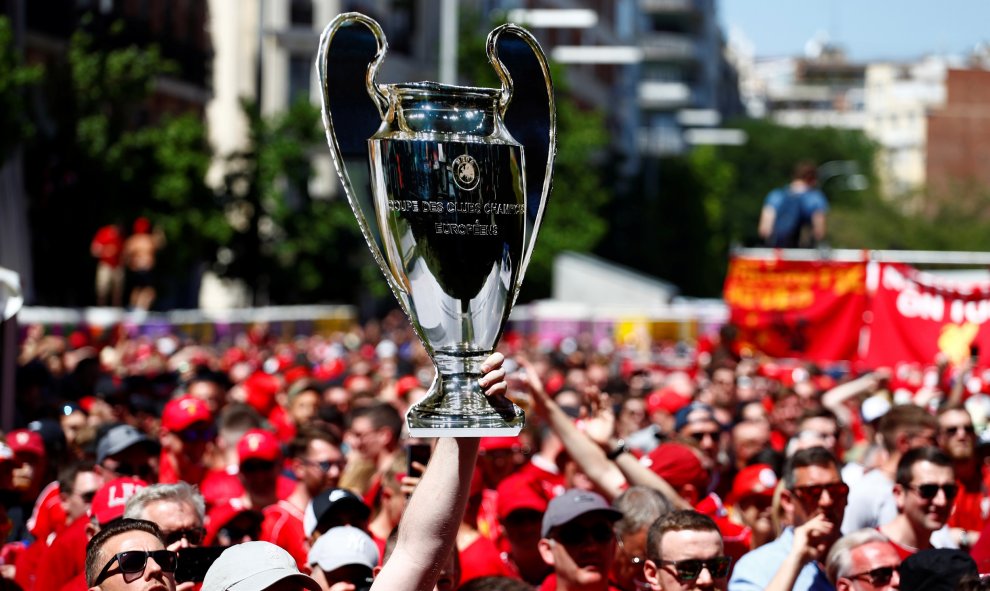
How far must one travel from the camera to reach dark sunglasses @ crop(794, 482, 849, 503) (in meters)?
5.84

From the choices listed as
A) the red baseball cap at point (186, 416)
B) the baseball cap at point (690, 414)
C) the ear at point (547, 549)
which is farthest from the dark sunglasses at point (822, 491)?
the red baseball cap at point (186, 416)

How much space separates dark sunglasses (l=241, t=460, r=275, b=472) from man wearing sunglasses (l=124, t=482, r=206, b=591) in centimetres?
170

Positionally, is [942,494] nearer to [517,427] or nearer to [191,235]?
[517,427]

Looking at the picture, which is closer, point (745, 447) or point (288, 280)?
point (745, 447)

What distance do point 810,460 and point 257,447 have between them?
106 inches

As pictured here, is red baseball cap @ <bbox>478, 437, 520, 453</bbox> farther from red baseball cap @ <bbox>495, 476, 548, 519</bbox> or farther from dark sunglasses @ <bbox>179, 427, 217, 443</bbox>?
dark sunglasses @ <bbox>179, 427, 217, 443</bbox>

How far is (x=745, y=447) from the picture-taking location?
9.02 m

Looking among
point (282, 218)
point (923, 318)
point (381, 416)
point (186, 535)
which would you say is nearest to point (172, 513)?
point (186, 535)

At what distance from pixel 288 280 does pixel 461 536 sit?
24.6 metres

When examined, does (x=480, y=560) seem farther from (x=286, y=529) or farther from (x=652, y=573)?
(x=652, y=573)

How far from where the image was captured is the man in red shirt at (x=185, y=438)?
830 centimetres

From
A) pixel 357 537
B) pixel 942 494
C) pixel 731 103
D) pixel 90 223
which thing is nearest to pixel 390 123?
pixel 357 537

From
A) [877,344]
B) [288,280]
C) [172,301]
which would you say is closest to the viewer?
[877,344]

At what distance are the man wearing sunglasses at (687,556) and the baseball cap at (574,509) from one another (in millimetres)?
376
